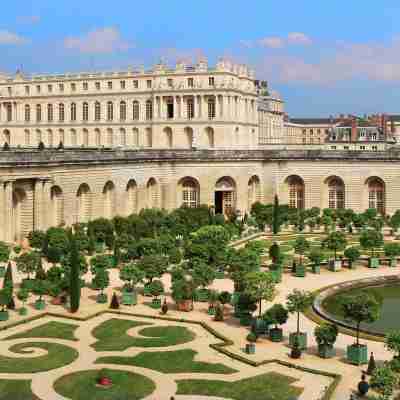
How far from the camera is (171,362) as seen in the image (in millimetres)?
24828

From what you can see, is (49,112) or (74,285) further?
(49,112)

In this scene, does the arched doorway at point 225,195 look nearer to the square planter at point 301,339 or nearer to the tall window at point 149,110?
the tall window at point 149,110

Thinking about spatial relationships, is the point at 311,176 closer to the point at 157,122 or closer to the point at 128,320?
the point at 157,122

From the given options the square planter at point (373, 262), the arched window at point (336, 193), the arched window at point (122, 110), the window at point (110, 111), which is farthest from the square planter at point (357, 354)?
the window at point (110, 111)

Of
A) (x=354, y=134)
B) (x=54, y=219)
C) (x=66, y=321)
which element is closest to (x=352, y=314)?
(x=66, y=321)

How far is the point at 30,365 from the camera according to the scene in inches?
965

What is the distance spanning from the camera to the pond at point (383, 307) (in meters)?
29.7

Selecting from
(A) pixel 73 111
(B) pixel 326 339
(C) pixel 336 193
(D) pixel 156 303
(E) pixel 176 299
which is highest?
(A) pixel 73 111

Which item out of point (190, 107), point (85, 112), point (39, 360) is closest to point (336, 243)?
point (39, 360)

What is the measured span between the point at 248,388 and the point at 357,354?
4.51 m

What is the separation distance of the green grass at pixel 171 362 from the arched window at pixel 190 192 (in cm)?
3856

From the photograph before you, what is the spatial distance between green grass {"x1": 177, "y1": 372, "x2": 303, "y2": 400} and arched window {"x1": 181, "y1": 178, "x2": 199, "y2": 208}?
135ft

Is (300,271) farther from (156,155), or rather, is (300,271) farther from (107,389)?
(156,155)

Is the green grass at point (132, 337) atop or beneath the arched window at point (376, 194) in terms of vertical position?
beneath
